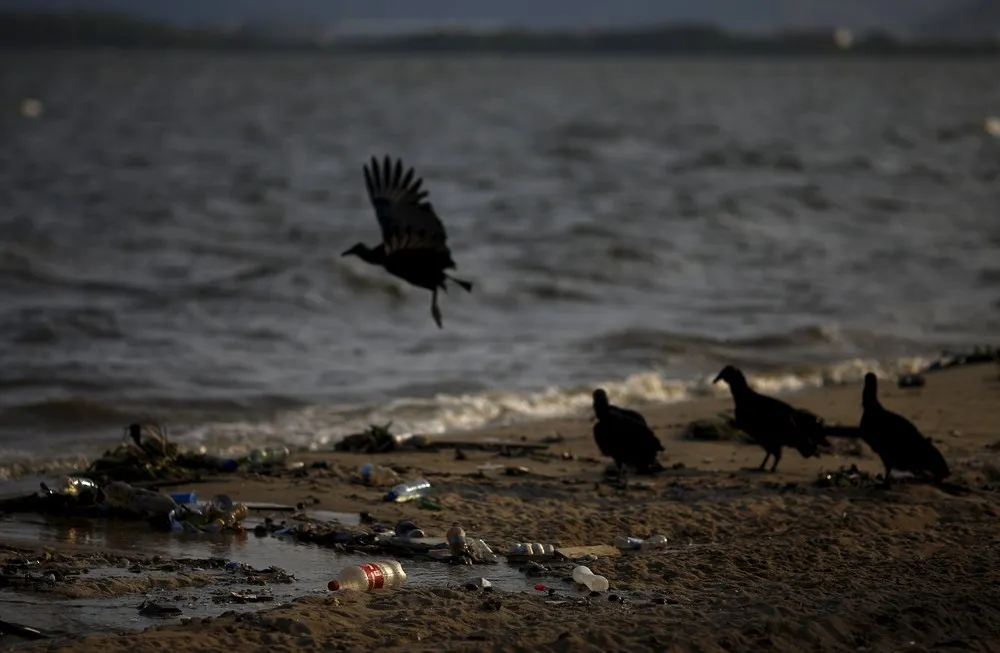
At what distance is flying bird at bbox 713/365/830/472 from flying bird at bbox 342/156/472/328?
7.66 ft

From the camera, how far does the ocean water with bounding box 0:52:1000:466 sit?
1359 centimetres

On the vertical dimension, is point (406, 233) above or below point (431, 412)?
above

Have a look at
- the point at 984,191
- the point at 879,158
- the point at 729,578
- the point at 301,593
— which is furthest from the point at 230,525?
the point at 879,158

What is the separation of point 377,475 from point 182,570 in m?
2.27

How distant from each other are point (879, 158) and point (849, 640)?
126 ft

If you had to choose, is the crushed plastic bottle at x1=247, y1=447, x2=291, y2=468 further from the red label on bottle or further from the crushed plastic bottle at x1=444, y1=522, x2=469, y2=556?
the red label on bottle

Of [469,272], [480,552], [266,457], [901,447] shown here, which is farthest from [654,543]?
[469,272]

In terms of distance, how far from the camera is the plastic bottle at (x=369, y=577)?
7.19 metres

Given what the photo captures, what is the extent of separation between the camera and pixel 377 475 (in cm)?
966

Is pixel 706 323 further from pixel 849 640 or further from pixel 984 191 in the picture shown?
pixel 984 191

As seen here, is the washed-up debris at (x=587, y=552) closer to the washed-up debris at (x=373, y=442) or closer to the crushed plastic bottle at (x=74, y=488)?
the crushed plastic bottle at (x=74, y=488)

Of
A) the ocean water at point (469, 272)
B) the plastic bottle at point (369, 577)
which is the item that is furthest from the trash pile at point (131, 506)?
the ocean water at point (469, 272)

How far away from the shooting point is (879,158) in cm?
4341

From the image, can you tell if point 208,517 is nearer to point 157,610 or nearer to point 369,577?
point 369,577
